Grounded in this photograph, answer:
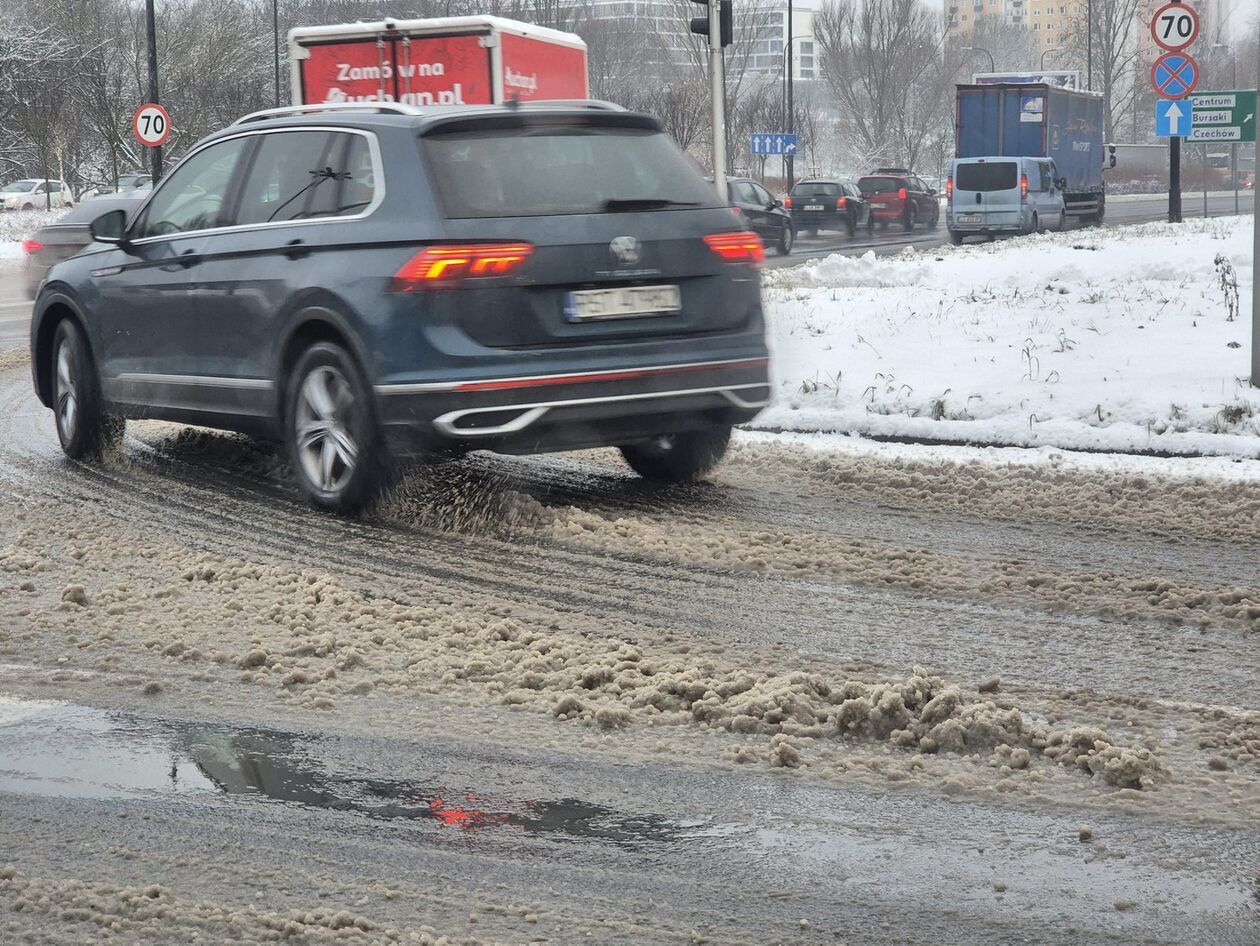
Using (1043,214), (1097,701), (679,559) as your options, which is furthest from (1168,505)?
(1043,214)

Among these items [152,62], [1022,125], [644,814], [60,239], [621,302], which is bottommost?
[644,814]

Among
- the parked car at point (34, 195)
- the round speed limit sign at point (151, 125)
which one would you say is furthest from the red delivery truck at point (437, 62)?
the parked car at point (34, 195)

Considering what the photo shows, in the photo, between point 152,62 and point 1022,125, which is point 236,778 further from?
point 1022,125

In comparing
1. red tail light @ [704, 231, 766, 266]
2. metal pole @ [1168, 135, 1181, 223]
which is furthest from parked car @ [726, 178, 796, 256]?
red tail light @ [704, 231, 766, 266]

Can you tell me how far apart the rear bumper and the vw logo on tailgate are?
45 cm

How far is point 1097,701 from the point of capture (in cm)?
423

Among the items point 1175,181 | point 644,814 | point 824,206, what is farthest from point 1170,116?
point 644,814

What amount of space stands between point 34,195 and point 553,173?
55.8 metres

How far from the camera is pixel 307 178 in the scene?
23.9 ft

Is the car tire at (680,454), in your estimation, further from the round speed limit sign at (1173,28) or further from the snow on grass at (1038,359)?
the round speed limit sign at (1173,28)

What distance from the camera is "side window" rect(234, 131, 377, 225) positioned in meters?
6.98

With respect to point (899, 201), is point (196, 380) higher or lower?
lower

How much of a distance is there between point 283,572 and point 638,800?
2.63 m

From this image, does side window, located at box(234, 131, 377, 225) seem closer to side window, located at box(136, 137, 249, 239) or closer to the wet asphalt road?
side window, located at box(136, 137, 249, 239)
